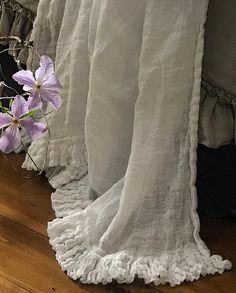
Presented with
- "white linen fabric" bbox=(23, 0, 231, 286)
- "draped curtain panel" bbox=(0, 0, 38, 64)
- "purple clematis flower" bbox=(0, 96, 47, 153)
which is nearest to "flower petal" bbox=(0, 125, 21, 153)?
"purple clematis flower" bbox=(0, 96, 47, 153)

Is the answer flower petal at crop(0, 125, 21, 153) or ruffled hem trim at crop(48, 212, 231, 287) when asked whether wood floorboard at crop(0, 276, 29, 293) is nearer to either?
ruffled hem trim at crop(48, 212, 231, 287)

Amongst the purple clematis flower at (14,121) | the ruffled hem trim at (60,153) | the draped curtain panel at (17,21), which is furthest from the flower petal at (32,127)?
the draped curtain panel at (17,21)

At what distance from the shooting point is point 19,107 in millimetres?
1107

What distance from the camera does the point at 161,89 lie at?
107 cm

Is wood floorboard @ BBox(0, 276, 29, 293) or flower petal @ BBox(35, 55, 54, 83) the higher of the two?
flower petal @ BBox(35, 55, 54, 83)

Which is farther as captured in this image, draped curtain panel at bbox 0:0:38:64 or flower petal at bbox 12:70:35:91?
draped curtain panel at bbox 0:0:38:64

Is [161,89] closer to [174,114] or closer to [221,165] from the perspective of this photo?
[174,114]

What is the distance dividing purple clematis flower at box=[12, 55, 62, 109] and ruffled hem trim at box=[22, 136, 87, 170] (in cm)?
15

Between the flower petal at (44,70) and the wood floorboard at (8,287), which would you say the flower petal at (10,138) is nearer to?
the flower petal at (44,70)

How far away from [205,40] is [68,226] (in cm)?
40

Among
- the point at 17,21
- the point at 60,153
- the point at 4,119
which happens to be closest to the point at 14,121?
the point at 4,119

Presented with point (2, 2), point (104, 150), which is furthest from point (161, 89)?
point (2, 2)

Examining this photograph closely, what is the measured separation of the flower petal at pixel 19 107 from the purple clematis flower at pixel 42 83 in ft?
0.05

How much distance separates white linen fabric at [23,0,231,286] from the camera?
1.05m
